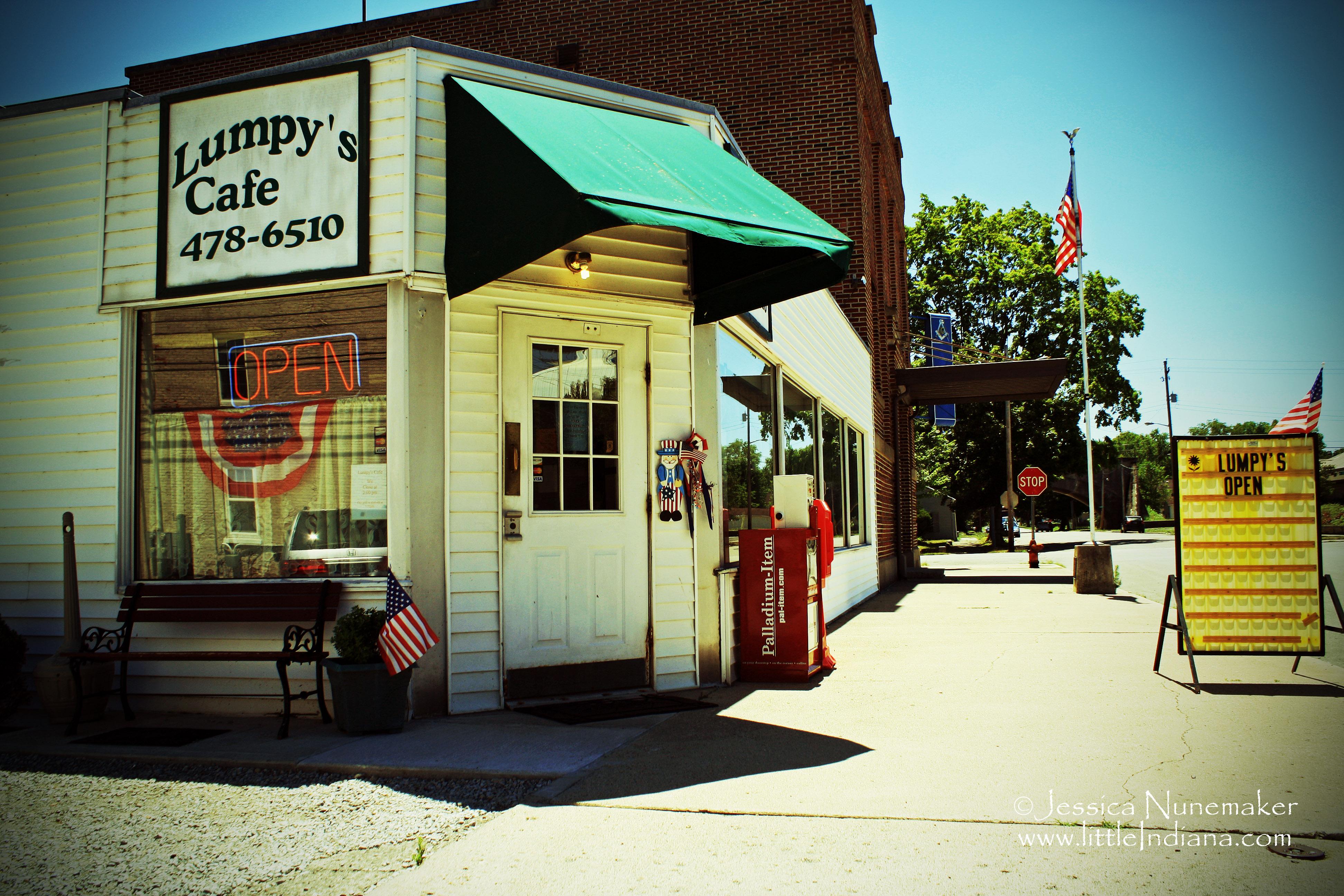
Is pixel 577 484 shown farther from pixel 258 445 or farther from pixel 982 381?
pixel 982 381

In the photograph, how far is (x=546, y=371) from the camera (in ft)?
22.3

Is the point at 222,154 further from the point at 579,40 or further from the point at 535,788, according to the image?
the point at 579,40

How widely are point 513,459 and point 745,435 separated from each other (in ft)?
11.8

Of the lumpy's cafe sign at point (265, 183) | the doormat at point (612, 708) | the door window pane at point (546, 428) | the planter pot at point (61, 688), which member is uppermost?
the lumpy's cafe sign at point (265, 183)

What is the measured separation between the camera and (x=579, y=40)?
53.7 feet

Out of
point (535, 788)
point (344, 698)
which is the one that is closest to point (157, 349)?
point (344, 698)

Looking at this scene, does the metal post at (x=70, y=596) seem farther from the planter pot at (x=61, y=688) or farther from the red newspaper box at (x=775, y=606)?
the red newspaper box at (x=775, y=606)

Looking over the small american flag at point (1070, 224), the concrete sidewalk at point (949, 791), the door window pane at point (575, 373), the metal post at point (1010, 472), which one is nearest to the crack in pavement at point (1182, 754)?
the concrete sidewalk at point (949, 791)

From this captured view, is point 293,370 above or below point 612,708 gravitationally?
above

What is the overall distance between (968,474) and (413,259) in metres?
38.8

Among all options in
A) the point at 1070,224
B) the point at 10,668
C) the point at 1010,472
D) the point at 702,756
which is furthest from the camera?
the point at 1010,472

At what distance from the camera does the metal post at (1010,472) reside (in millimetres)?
35531

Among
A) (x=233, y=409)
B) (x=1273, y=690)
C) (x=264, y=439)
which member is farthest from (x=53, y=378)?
(x=1273, y=690)

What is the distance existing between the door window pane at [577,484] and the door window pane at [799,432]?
4.33 metres
